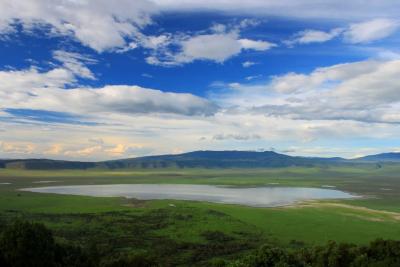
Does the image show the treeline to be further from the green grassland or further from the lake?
the lake

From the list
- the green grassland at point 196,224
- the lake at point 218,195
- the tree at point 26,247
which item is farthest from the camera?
the lake at point 218,195

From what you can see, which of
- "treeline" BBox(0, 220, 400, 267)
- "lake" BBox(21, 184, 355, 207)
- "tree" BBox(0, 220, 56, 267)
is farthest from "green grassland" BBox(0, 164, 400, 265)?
"tree" BBox(0, 220, 56, 267)

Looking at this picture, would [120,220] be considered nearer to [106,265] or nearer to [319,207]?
[106,265]

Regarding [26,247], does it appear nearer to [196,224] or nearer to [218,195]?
[196,224]

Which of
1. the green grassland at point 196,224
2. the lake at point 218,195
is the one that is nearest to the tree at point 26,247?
the green grassland at point 196,224

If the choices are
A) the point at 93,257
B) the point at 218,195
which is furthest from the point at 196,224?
the point at 218,195

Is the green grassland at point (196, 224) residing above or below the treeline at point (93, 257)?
below

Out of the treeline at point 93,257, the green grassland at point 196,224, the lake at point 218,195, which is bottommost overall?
the green grassland at point 196,224

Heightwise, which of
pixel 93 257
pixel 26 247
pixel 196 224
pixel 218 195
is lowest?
pixel 196 224

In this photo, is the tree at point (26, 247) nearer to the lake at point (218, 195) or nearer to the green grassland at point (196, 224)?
the green grassland at point (196, 224)

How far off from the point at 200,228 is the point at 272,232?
11252 millimetres

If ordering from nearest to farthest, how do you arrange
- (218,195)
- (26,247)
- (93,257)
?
1. (26,247)
2. (93,257)
3. (218,195)

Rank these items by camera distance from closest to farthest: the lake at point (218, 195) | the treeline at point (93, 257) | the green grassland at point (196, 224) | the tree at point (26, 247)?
the treeline at point (93, 257) → the tree at point (26, 247) → the green grassland at point (196, 224) → the lake at point (218, 195)

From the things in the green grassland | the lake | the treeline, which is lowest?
the green grassland
